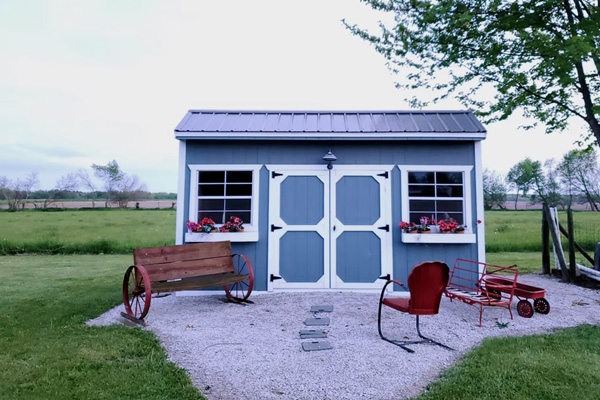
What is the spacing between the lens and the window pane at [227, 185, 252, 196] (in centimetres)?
577

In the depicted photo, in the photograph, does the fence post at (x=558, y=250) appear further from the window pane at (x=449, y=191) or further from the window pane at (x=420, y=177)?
the window pane at (x=420, y=177)

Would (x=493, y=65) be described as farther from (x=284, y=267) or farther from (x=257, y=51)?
(x=257, y=51)

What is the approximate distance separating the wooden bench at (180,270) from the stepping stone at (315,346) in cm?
168

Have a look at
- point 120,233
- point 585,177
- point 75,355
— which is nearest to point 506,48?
point 75,355

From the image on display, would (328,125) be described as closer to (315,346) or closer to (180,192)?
(180,192)

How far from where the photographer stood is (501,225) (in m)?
14.7

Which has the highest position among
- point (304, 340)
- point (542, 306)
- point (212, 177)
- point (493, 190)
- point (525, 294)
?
point (493, 190)

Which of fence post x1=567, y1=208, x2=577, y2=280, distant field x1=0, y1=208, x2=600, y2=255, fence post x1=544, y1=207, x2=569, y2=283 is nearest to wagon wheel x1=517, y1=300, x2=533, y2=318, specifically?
fence post x1=567, y1=208, x2=577, y2=280

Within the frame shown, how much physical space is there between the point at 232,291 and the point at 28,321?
2.76 m

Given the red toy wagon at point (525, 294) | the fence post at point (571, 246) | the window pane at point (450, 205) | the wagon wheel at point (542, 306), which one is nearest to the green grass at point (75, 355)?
the red toy wagon at point (525, 294)

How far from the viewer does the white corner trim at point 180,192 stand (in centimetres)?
559

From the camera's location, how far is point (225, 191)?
5.76 metres

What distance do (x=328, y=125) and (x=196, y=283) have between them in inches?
135

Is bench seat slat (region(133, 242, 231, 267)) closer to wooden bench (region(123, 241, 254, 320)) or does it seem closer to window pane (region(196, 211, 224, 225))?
wooden bench (region(123, 241, 254, 320))
